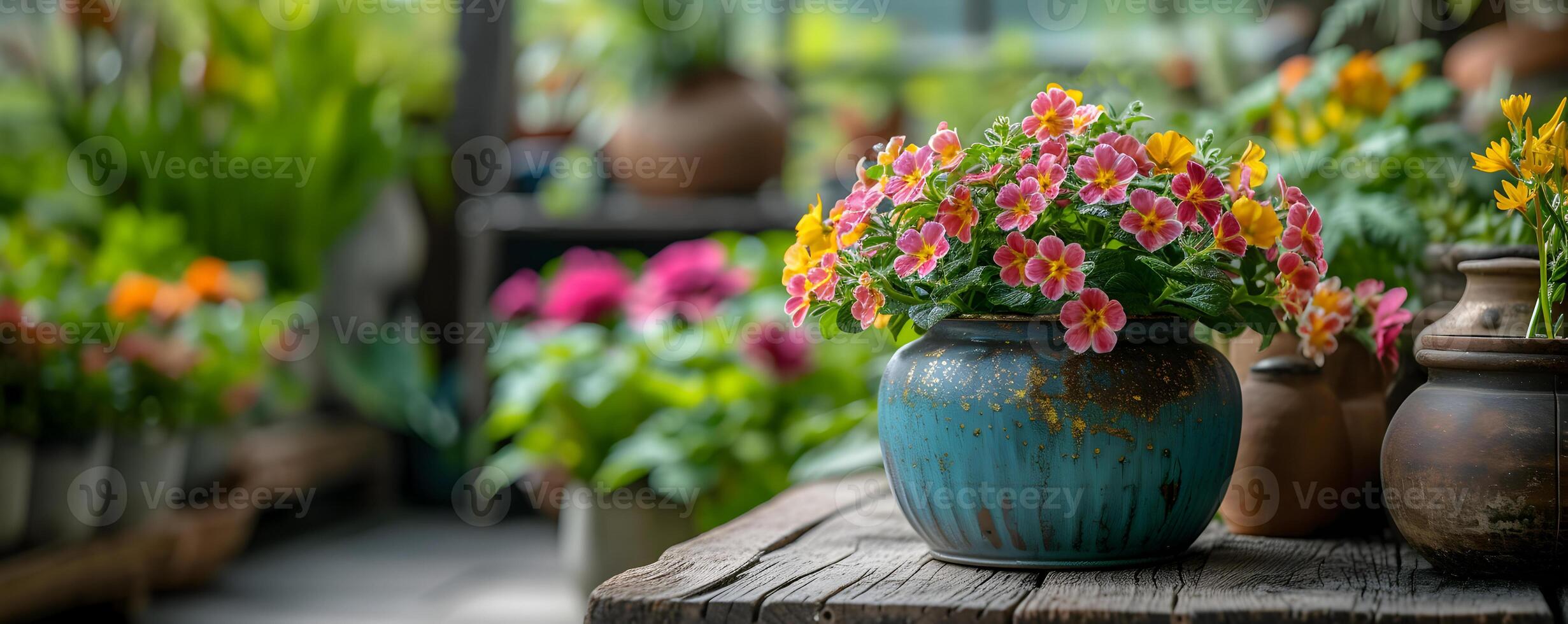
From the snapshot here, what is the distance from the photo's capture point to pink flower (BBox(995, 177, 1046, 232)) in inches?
30.8

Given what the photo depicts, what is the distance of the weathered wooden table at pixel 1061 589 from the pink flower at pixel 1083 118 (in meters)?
0.29

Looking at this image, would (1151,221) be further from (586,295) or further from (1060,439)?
(586,295)

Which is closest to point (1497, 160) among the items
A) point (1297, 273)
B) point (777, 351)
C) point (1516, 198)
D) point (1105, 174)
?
point (1516, 198)

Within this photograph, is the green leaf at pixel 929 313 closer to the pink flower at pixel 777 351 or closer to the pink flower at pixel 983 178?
the pink flower at pixel 983 178

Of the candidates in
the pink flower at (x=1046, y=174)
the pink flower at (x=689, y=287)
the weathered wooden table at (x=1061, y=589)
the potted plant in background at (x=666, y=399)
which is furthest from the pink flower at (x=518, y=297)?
the pink flower at (x=1046, y=174)

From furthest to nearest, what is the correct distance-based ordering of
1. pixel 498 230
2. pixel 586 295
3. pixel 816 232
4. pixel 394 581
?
pixel 498 230 < pixel 394 581 < pixel 586 295 < pixel 816 232

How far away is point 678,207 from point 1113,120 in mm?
2191

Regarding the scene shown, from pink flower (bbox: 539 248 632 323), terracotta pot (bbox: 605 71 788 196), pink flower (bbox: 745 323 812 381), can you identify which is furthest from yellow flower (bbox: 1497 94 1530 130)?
terracotta pot (bbox: 605 71 788 196)

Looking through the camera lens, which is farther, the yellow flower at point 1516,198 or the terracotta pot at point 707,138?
the terracotta pot at point 707,138

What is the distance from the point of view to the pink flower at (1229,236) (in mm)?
782

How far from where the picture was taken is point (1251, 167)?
0.90 m

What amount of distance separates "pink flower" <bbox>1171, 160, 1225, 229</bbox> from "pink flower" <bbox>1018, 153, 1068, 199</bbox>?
7cm

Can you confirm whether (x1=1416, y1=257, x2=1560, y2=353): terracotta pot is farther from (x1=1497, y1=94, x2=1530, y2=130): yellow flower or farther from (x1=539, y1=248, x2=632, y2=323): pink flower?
(x1=539, y1=248, x2=632, y2=323): pink flower

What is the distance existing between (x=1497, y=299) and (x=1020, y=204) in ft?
1.11
